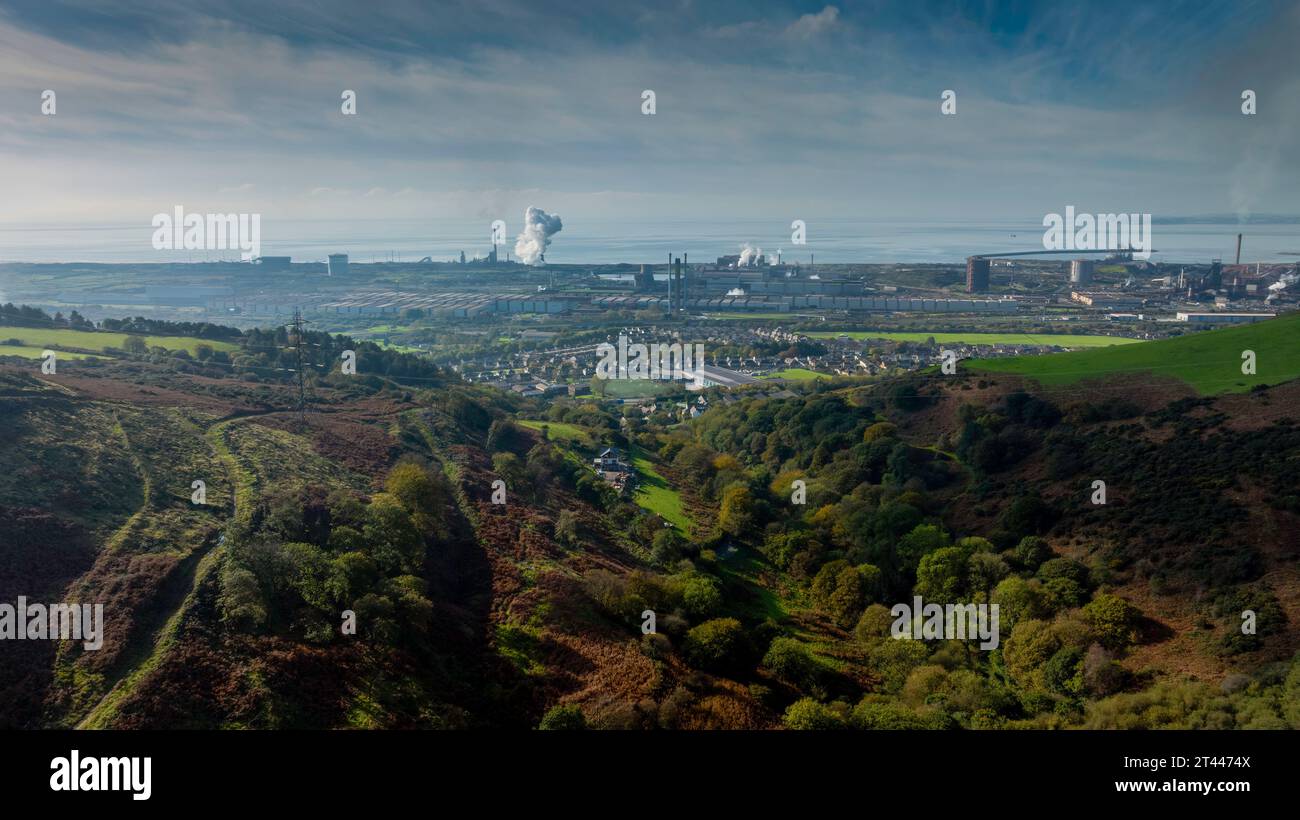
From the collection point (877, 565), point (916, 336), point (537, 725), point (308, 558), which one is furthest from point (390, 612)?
point (916, 336)

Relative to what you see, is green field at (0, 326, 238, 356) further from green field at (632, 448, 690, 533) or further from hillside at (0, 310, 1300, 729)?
green field at (632, 448, 690, 533)

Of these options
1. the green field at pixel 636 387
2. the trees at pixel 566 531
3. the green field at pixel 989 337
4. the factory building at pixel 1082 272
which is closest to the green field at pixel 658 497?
the trees at pixel 566 531

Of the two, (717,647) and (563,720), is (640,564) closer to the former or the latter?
(717,647)

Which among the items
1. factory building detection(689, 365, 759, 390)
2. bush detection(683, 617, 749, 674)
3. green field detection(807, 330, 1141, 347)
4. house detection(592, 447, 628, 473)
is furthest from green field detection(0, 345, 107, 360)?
green field detection(807, 330, 1141, 347)

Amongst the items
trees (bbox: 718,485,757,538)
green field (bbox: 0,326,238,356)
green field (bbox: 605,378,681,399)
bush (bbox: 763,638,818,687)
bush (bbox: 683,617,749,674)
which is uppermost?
green field (bbox: 0,326,238,356)

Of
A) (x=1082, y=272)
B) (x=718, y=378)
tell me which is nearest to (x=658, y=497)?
(x=718, y=378)

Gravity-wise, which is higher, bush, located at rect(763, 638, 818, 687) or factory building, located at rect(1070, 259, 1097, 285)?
factory building, located at rect(1070, 259, 1097, 285)
